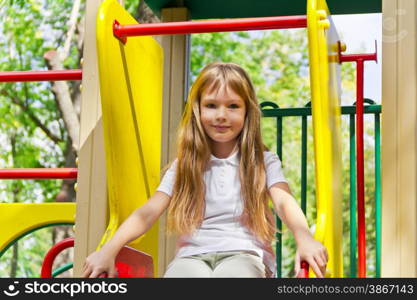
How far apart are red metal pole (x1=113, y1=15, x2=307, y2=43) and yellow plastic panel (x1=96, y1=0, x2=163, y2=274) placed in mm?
62

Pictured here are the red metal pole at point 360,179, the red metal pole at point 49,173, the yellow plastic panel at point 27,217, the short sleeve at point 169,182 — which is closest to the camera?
the short sleeve at point 169,182

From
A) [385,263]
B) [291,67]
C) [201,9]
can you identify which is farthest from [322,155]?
[291,67]

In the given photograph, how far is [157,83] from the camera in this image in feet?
11.3

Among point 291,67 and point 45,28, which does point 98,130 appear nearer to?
point 45,28

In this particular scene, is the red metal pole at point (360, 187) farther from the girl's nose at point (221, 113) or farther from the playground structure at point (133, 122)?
the girl's nose at point (221, 113)

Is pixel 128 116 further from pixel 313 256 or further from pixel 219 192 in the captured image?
pixel 313 256

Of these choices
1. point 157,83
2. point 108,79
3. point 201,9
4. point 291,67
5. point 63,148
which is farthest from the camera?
point 291,67

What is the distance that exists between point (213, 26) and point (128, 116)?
0.54 m

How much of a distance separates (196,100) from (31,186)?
35.6ft

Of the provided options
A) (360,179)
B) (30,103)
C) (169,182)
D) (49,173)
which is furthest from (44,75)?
(30,103)

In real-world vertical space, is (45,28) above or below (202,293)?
above

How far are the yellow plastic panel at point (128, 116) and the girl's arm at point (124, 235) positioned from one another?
112 mm

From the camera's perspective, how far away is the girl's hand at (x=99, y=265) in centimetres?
250

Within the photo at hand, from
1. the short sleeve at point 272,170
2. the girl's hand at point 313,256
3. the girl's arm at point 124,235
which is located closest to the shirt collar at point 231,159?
the short sleeve at point 272,170
